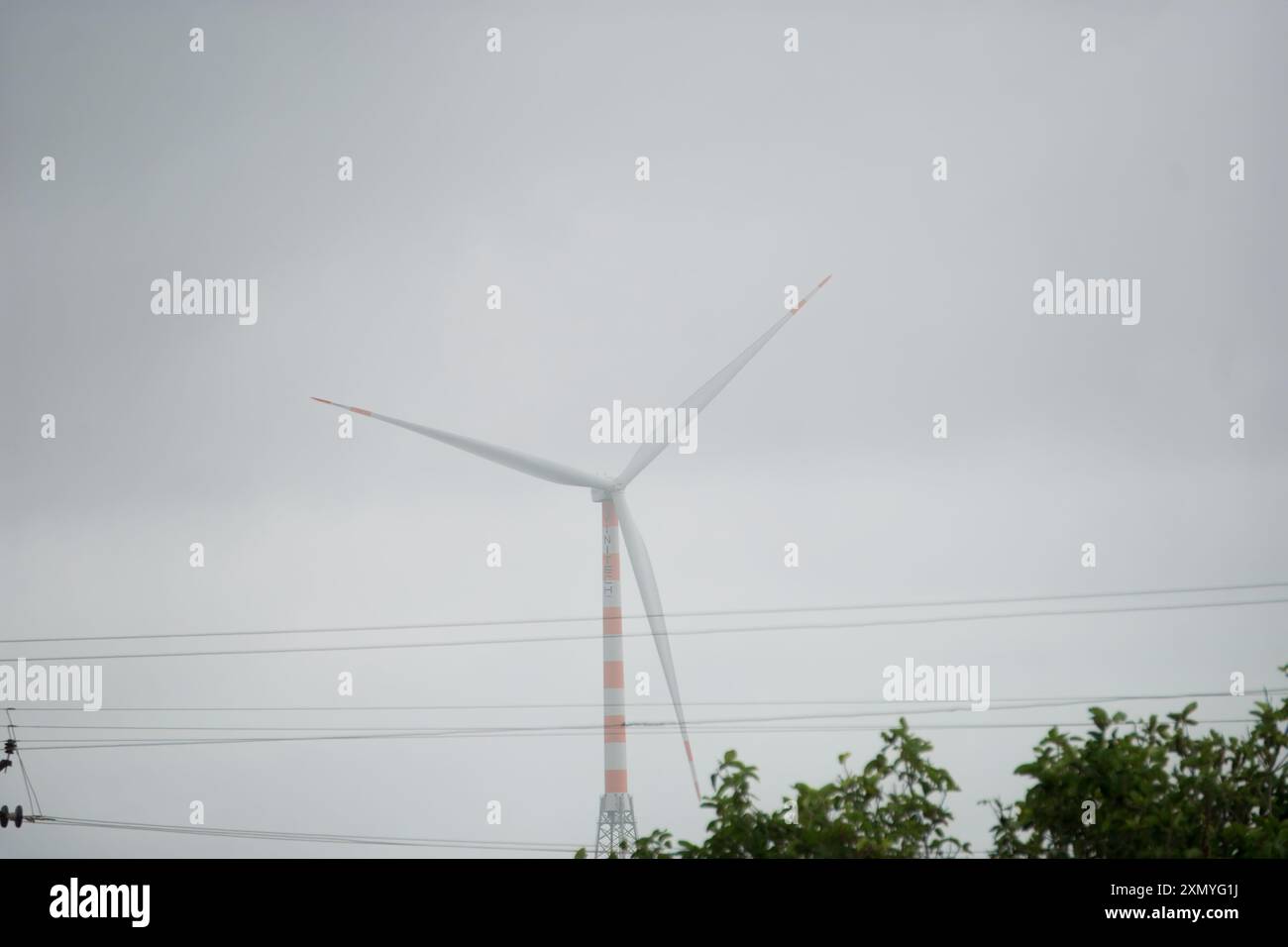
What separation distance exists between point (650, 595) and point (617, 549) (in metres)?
9.28

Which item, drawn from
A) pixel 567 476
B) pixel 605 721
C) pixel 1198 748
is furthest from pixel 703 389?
pixel 1198 748

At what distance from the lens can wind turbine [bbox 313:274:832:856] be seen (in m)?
39.6

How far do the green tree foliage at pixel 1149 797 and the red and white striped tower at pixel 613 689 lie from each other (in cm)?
3478

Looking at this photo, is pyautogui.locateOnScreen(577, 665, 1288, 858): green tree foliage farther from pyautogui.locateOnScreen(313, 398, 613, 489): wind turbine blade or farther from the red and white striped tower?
the red and white striped tower

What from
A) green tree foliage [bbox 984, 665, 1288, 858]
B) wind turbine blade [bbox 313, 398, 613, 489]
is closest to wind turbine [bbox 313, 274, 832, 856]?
wind turbine blade [bbox 313, 398, 613, 489]

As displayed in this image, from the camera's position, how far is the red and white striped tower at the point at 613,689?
165 ft

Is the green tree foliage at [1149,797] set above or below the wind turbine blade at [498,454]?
below

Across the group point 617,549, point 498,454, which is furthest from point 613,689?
point 498,454

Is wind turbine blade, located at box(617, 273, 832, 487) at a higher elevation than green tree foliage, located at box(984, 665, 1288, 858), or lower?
higher

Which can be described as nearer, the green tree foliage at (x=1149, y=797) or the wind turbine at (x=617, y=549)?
the green tree foliage at (x=1149, y=797)

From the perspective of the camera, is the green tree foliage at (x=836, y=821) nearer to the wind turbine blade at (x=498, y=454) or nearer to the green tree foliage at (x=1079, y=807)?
the green tree foliage at (x=1079, y=807)

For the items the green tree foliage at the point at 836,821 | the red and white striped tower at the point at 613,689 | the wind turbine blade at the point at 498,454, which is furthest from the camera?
the red and white striped tower at the point at 613,689

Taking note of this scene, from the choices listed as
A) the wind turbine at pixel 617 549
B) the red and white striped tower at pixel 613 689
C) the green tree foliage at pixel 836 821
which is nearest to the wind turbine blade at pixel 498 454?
the wind turbine at pixel 617 549
